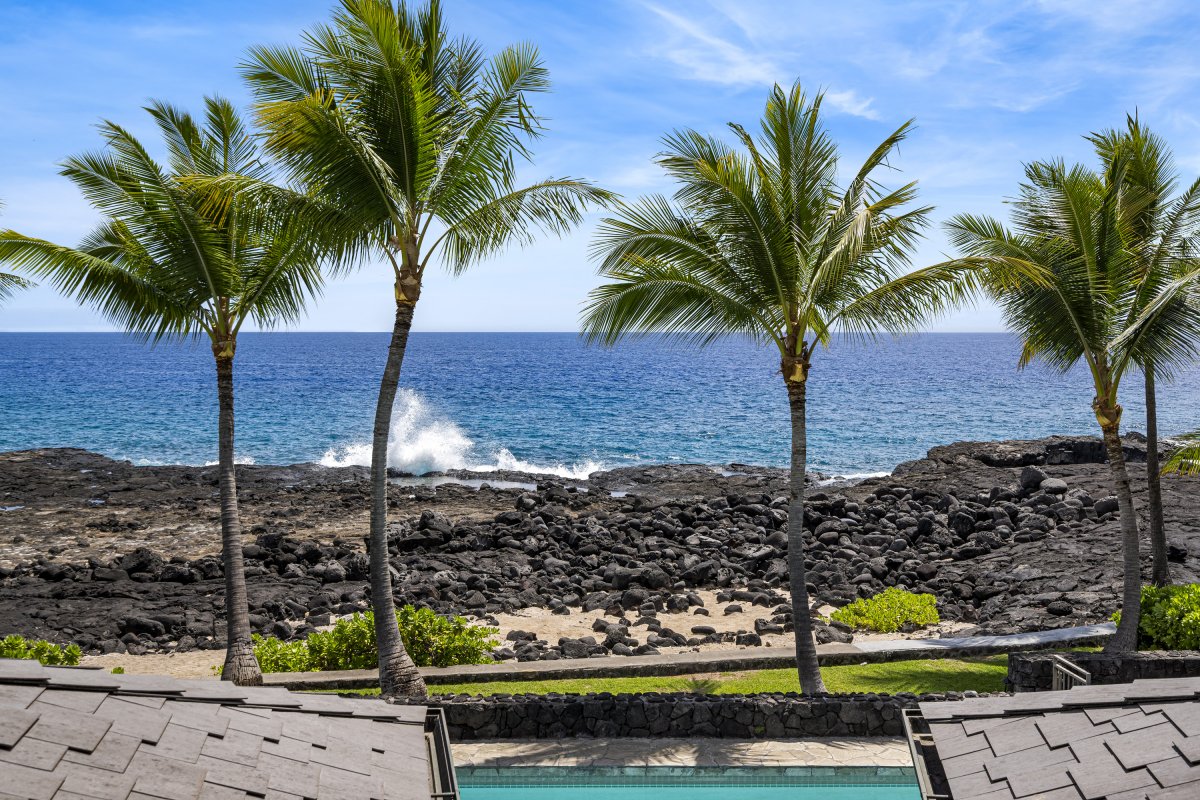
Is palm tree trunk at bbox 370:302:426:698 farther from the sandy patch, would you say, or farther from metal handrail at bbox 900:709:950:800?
metal handrail at bbox 900:709:950:800

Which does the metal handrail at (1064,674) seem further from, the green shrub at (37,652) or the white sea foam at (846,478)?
the white sea foam at (846,478)

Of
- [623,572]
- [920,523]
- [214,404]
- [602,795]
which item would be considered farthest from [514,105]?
[214,404]

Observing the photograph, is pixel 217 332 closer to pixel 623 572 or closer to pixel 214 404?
pixel 623 572

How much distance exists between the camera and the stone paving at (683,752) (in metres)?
9.74

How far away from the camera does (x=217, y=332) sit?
12820 millimetres

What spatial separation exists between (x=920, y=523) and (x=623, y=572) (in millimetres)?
8592

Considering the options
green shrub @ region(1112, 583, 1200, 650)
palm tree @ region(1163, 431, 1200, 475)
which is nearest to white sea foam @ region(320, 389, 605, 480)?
green shrub @ region(1112, 583, 1200, 650)

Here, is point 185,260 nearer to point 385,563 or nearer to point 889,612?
point 385,563

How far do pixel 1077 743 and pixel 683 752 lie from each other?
550 cm

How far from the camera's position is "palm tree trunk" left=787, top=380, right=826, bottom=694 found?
11.7 meters

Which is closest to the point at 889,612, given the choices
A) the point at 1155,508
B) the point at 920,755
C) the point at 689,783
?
the point at 1155,508

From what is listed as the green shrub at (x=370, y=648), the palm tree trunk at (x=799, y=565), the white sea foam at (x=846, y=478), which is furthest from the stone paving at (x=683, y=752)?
the white sea foam at (x=846, y=478)

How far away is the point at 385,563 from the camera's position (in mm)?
11758

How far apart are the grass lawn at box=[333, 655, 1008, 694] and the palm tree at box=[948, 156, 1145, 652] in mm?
2094
